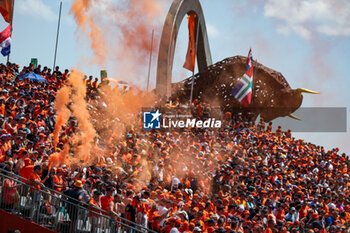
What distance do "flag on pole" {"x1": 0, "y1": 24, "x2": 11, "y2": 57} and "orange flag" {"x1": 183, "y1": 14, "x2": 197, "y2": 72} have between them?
11847 millimetres

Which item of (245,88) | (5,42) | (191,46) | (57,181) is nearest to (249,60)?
(245,88)

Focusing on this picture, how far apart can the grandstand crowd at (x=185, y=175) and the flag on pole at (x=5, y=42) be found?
282cm

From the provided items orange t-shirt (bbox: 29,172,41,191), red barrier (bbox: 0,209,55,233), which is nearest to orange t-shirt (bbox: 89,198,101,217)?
red barrier (bbox: 0,209,55,233)

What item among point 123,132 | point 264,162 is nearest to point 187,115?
point 264,162

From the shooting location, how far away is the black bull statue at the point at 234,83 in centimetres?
3450

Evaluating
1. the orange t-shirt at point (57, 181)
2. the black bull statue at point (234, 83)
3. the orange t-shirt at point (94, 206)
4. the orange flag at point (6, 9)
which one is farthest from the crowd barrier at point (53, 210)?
the black bull statue at point (234, 83)

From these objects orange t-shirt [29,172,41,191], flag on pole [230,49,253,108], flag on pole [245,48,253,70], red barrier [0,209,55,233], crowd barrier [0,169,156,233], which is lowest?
red barrier [0,209,55,233]

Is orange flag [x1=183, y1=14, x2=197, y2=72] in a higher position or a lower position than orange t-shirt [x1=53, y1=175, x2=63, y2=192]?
higher

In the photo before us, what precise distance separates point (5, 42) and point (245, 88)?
13.9 metres

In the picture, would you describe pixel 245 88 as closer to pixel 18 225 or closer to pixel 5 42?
pixel 5 42

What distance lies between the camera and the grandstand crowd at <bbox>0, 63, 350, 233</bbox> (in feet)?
38.7

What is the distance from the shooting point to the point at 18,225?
11.5m

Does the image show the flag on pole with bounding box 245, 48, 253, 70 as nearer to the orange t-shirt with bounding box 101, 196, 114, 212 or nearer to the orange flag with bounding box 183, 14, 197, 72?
the orange flag with bounding box 183, 14, 197, 72

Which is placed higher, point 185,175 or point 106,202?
point 185,175
